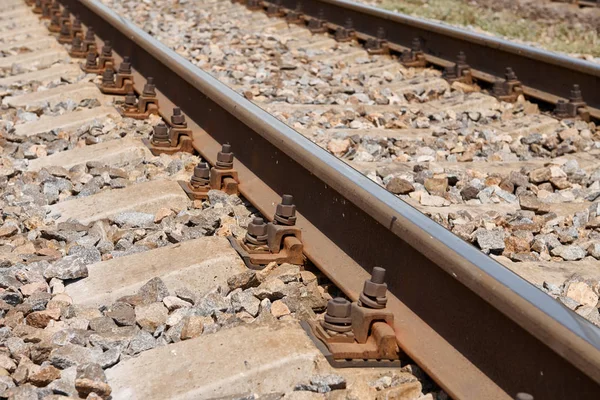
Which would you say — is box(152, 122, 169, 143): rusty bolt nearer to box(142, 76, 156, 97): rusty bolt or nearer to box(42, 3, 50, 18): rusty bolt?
box(142, 76, 156, 97): rusty bolt

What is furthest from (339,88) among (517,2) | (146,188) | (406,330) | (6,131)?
(517,2)

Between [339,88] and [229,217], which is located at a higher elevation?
[229,217]

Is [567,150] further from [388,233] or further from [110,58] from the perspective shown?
[110,58]

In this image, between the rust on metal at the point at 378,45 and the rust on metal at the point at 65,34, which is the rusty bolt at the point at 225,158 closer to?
the rust on metal at the point at 378,45

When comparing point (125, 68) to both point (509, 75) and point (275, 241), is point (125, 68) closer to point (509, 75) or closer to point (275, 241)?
point (509, 75)

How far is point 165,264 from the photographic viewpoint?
12.6ft

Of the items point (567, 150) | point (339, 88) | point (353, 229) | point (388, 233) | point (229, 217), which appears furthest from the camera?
point (339, 88)

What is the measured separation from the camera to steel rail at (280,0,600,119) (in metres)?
7.00

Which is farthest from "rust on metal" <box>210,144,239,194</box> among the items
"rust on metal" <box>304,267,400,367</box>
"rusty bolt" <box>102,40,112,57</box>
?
"rusty bolt" <box>102,40,112,57</box>

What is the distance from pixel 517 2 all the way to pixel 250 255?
1203 cm

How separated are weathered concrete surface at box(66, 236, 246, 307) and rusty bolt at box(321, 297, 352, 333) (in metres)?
0.64

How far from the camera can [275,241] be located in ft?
12.9

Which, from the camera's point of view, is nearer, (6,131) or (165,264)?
(165,264)

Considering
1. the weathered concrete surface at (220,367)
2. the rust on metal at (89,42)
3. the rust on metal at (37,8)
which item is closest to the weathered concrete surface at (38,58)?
the rust on metal at (89,42)
